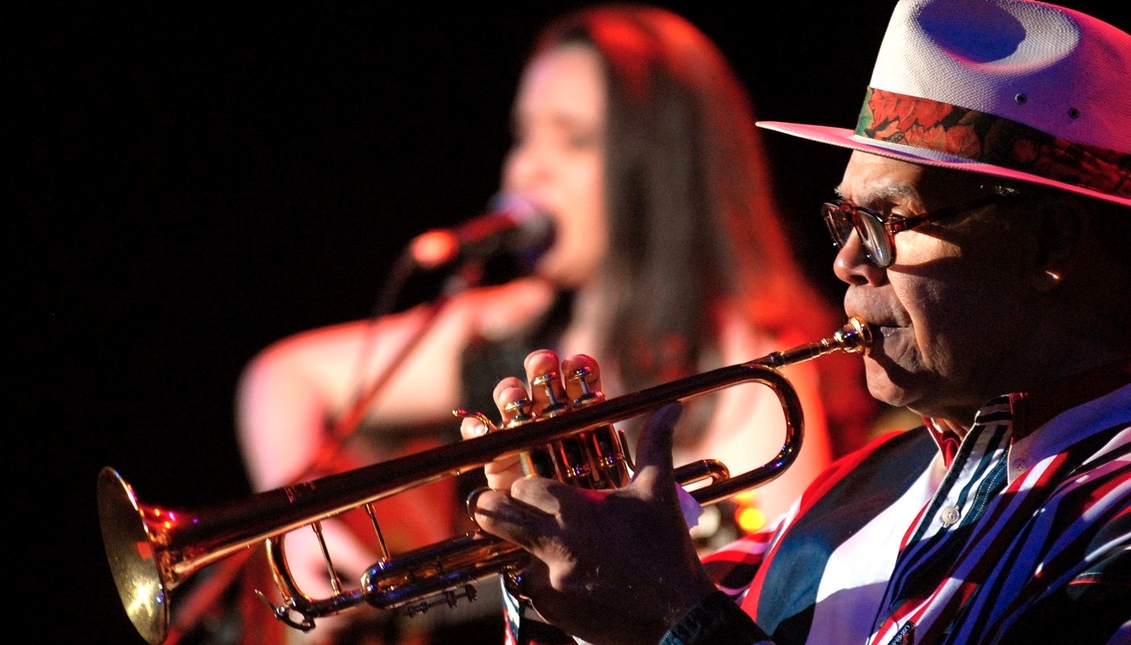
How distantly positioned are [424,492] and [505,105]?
145 centimetres

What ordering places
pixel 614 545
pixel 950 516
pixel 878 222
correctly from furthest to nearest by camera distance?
pixel 878 222, pixel 950 516, pixel 614 545

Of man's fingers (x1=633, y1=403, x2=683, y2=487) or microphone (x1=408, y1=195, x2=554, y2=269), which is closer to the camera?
man's fingers (x1=633, y1=403, x2=683, y2=487)

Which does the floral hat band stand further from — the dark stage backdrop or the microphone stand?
the dark stage backdrop

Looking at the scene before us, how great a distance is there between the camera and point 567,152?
3.80 metres

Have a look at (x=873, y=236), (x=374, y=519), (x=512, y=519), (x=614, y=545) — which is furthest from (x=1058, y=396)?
(x=374, y=519)

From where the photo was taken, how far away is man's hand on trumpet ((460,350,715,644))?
166cm

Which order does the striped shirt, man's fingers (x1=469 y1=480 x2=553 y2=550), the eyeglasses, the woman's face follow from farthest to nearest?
the woman's face → the eyeglasses → man's fingers (x1=469 y1=480 x2=553 y2=550) → the striped shirt

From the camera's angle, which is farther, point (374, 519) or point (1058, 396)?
point (374, 519)

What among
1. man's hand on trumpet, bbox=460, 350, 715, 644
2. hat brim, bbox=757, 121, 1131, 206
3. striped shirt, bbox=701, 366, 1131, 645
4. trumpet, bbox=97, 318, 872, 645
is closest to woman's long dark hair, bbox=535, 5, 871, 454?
striped shirt, bbox=701, 366, 1131, 645

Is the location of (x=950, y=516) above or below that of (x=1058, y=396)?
below

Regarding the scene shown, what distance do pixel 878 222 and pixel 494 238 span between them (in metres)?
1.57

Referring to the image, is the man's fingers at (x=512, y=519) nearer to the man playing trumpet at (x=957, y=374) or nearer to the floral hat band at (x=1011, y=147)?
the man playing trumpet at (x=957, y=374)

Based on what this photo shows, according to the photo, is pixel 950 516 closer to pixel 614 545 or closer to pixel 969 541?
pixel 969 541

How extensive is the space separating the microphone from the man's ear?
175cm
